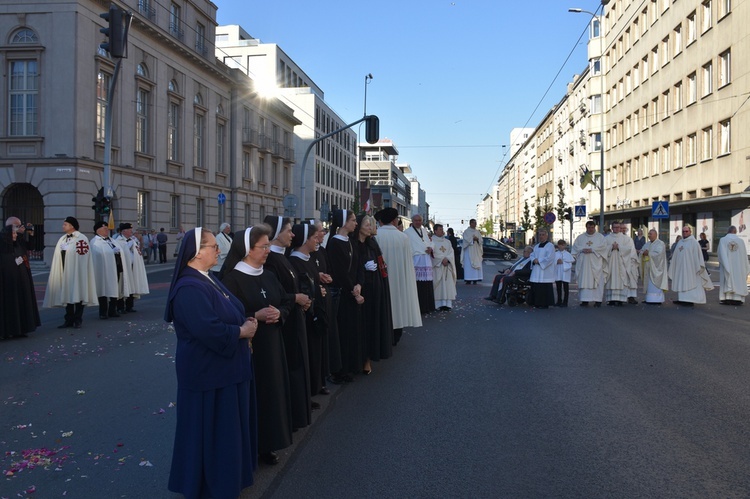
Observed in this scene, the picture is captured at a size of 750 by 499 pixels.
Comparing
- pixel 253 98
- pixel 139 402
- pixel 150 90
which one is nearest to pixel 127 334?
pixel 139 402

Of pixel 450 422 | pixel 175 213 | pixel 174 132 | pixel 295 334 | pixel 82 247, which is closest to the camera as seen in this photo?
pixel 295 334

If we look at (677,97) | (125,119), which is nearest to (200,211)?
(125,119)

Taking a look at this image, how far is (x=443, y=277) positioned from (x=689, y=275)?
20.0 feet

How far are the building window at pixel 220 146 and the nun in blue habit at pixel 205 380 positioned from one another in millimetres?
40690

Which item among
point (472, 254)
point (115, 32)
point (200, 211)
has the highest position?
point (115, 32)

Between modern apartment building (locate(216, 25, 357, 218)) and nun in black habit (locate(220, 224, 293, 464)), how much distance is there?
5513 centimetres

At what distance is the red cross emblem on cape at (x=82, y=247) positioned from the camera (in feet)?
38.5

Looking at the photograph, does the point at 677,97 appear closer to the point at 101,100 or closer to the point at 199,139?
the point at 199,139

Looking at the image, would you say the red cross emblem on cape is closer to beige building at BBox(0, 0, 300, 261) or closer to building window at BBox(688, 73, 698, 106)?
beige building at BBox(0, 0, 300, 261)

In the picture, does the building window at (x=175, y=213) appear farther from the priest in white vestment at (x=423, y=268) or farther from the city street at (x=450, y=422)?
the city street at (x=450, y=422)

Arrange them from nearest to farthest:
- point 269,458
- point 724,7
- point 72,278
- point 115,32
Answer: point 269,458, point 72,278, point 115,32, point 724,7

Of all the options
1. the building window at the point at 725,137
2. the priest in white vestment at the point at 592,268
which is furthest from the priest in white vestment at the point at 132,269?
the building window at the point at 725,137

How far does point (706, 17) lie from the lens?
3353 cm

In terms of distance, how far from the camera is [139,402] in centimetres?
622
